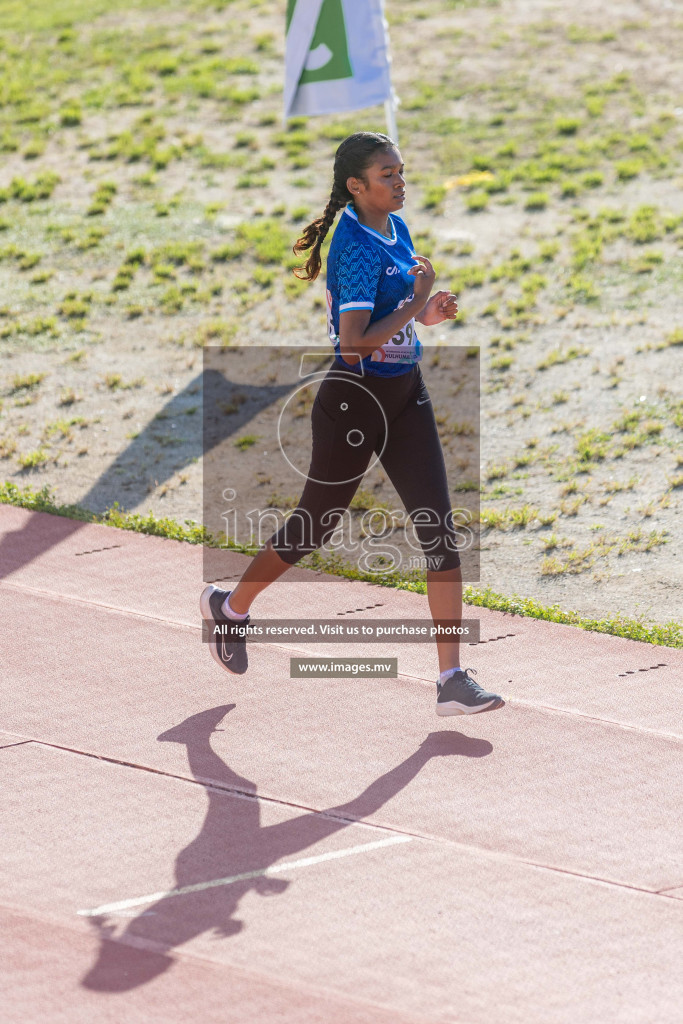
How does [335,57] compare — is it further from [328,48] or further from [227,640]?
[227,640]

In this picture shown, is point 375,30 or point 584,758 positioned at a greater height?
point 375,30

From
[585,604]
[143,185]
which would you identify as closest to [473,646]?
[585,604]

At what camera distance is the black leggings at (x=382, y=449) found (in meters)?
4.74

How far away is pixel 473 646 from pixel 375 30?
5668 millimetres

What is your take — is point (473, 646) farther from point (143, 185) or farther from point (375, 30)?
point (143, 185)

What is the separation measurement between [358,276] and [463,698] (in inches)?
62.4

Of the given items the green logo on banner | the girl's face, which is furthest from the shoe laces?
the green logo on banner

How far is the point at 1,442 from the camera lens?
8.14 metres

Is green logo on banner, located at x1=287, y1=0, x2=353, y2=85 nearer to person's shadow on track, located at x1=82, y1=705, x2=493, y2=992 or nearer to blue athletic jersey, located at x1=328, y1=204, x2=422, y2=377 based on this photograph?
blue athletic jersey, located at x1=328, y1=204, x2=422, y2=377

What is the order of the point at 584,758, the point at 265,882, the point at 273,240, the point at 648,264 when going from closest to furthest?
the point at 265,882 → the point at 584,758 → the point at 648,264 → the point at 273,240

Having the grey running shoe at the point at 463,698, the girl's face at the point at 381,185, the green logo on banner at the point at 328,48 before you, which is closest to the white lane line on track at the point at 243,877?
the grey running shoe at the point at 463,698

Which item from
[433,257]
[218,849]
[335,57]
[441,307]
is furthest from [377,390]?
[433,257]

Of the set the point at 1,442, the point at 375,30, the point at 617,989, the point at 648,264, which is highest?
the point at 375,30

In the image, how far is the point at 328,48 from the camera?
977cm
